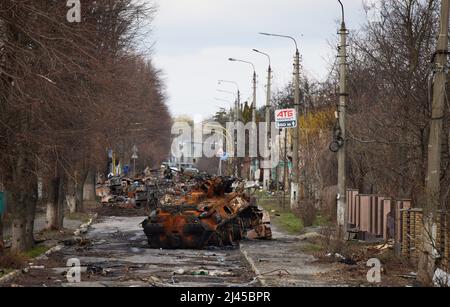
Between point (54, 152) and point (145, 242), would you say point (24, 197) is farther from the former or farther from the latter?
point (145, 242)

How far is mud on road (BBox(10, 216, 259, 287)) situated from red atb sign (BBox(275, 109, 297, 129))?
985 cm

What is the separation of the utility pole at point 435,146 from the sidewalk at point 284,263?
1951 millimetres

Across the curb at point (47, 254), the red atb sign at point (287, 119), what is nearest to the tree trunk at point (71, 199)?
the curb at point (47, 254)

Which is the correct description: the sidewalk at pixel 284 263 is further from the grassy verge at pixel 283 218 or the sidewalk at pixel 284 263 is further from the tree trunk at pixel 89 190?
the tree trunk at pixel 89 190

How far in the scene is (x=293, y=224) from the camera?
34.8 metres

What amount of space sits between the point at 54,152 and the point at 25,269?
11.3ft

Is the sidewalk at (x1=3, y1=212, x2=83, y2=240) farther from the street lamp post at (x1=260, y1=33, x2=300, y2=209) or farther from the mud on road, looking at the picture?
the street lamp post at (x1=260, y1=33, x2=300, y2=209)

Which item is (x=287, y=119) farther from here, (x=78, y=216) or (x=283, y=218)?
(x=78, y=216)

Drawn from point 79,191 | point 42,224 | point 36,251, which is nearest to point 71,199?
point 79,191

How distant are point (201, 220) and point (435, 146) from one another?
1137cm

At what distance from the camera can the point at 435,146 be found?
1558 centimetres

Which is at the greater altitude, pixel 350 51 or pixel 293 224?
pixel 350 51
